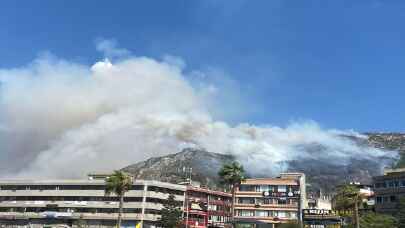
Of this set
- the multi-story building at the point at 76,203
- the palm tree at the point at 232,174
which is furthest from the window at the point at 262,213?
the palm tree at the point at 232,174

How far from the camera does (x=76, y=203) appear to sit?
15775 centimetres

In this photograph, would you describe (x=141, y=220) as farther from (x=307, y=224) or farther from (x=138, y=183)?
(x=307, y=224)

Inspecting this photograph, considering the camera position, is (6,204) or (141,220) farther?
(6,204)

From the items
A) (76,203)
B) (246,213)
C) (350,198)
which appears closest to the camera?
(350,198)

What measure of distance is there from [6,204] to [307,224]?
9446 cm

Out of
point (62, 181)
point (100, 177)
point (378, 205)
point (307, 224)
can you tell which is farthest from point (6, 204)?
point (378, 205)

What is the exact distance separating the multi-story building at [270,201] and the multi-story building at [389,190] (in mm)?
25203

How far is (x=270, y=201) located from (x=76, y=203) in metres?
58.4

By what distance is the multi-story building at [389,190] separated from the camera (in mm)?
123312

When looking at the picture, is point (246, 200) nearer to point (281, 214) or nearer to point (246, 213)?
point (246, 213)

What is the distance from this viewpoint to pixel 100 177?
7210 inches

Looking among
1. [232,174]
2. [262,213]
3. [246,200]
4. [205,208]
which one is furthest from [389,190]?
[205,208]

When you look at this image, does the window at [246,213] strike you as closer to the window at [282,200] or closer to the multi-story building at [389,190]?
the window at [282,200]

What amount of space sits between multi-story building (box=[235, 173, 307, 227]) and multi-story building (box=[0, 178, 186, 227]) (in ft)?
66.0
